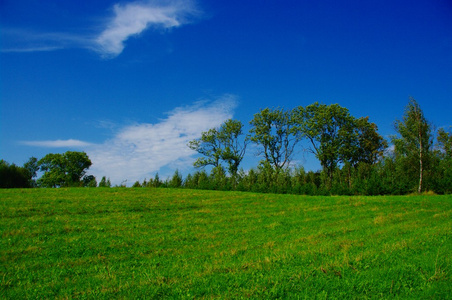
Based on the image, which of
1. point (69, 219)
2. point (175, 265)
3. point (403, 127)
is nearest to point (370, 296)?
point (175, 265)

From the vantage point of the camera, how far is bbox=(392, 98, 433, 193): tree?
1618 inches

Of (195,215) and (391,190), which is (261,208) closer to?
(195,215)

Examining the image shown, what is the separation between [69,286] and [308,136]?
5422 cm

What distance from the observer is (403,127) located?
1674 inches

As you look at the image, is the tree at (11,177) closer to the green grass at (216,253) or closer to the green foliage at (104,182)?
the green foliage at (104,182)

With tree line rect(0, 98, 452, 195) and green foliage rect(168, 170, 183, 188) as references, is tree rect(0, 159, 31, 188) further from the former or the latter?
green foliage rect(168, 170, 183, 188)

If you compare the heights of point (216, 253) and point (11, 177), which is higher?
point (11, 177)

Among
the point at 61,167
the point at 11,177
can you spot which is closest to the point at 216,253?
the point at 11,177

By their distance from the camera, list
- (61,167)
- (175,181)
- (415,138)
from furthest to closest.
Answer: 1. (61,167)
2. (175,181)
3. (415,138)

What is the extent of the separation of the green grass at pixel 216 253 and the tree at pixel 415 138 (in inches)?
1069

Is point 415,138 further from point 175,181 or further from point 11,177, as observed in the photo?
point 11,177

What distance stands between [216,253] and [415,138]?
43.8 meters

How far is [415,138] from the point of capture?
137ft

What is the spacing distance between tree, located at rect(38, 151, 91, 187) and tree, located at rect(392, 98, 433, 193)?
2959 inches
